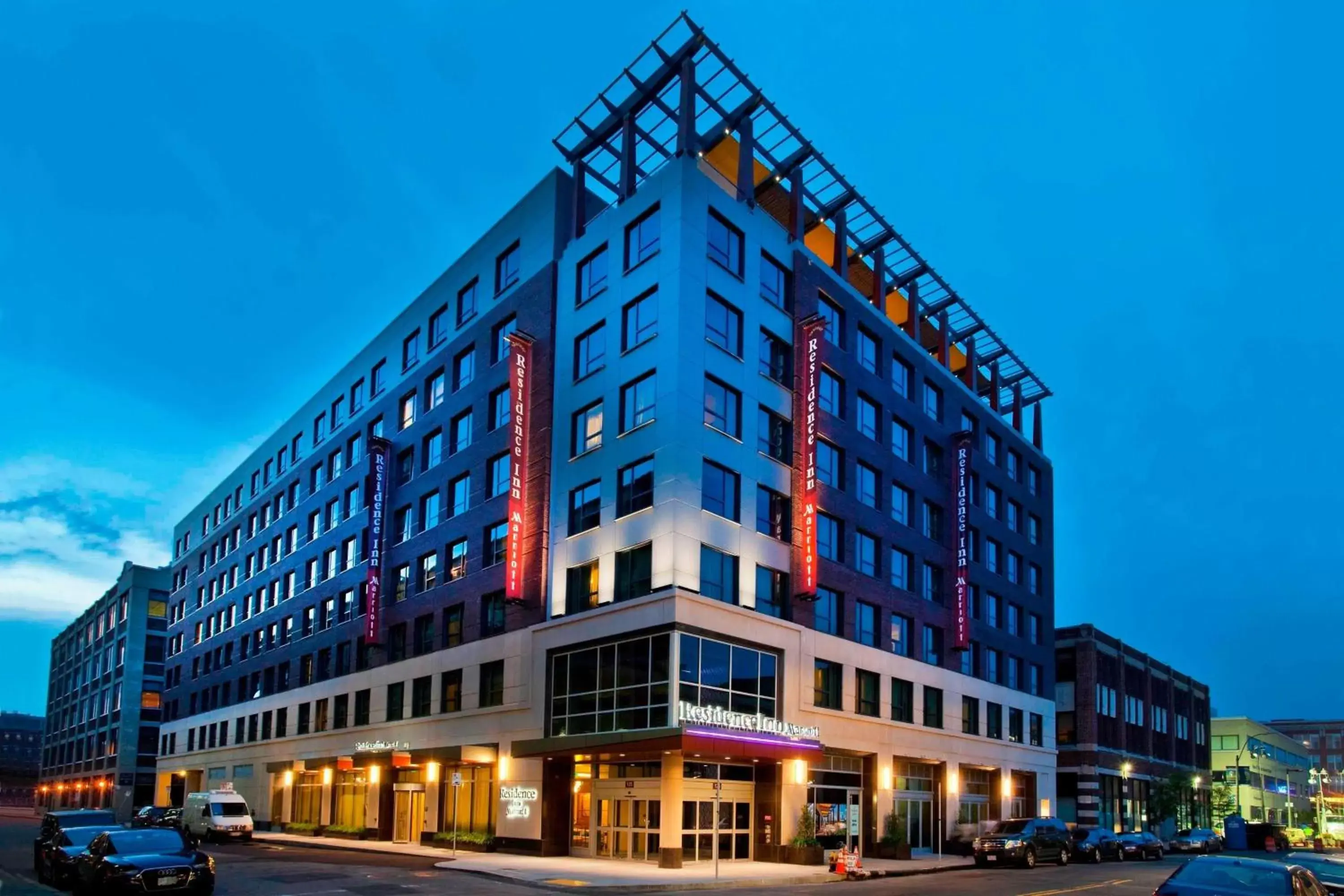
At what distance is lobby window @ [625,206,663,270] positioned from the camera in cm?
4118

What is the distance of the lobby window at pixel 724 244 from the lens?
41562 mm

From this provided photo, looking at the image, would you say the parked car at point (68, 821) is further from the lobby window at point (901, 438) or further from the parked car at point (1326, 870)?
the lobby window at point (901, 438)

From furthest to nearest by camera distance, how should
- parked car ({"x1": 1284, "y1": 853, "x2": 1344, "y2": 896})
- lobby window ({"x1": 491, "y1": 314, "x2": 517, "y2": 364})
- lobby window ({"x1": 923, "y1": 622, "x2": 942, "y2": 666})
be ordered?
lobby window ({"x1": 923, "y1": 622, "x2": 942, "y2": 666}) < lobby window ({"x1": 491, "y1": 314, "x2": 517, "y2": 364}) < parked car ({"x1": 1284, "y1": 853, "x2": 1344, "y2": 896})

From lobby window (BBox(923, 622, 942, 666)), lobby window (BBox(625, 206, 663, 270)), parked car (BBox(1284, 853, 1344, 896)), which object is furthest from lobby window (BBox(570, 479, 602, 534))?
parked car (BBox(1284, 853, 1344, 896))

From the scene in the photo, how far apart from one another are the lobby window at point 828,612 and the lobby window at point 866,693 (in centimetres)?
213

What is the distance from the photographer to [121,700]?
372 feet

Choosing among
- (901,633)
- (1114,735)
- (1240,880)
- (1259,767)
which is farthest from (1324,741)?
(1240,880)

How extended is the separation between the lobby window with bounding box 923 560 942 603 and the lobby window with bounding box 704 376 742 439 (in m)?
18.1

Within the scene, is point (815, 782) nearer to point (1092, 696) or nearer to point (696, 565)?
point (696, 565)

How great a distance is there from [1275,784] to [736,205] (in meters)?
105

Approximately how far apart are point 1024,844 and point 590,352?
25782 millimetres

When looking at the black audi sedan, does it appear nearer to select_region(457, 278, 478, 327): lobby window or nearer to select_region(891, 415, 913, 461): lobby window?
select_region(457, 278, 478, 327): lobby window

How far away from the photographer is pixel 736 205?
42781 mm

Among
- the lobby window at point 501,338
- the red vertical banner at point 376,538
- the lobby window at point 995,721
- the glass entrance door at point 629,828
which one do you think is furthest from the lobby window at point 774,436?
the red vertical banner at point 376,538
